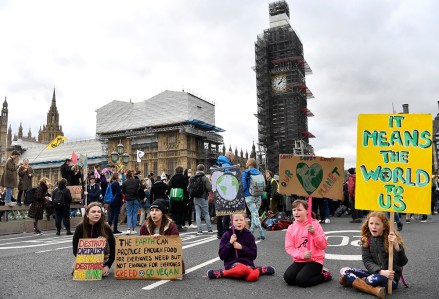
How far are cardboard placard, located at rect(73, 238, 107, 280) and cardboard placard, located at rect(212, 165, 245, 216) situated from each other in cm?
260

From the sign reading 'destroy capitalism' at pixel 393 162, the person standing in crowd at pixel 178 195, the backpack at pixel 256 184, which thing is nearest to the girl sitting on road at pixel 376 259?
the sign reading 'destroy capitalism' at pixel 393 162

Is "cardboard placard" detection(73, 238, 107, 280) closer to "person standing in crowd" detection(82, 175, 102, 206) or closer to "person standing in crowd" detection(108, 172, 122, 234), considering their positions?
"person standing in crowd" detection(108, 172, 122, 234)

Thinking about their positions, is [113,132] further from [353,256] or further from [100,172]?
[353,256]

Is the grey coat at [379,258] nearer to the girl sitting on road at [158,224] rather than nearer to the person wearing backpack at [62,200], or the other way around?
the girl sitting on road at [158,224]

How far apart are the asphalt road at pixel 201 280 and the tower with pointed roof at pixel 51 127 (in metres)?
119

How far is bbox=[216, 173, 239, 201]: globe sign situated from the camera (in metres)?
7.36

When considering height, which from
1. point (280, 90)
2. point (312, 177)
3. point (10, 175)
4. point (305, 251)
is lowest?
point (305, 251)

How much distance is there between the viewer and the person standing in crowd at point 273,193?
44.4 ft

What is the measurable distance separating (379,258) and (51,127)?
127 metres

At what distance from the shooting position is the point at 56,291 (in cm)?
469

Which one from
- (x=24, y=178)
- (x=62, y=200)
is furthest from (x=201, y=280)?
(x=24, y=178)

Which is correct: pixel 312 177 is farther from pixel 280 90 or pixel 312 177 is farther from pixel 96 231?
pixel 280 90

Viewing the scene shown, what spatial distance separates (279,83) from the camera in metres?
Answer: 73.0

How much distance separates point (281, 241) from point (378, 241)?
413 centimetres
